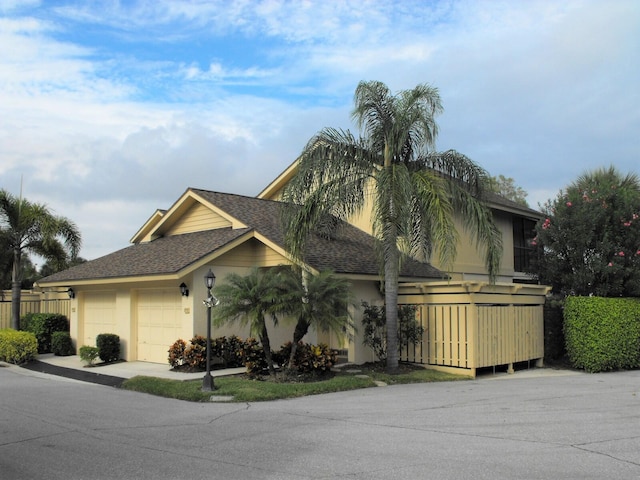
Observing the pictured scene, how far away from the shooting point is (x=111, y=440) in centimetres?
844

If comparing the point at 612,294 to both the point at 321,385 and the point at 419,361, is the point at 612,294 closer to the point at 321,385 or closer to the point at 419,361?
the point at 419,361

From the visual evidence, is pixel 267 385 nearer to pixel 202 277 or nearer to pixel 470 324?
pixel 202 277

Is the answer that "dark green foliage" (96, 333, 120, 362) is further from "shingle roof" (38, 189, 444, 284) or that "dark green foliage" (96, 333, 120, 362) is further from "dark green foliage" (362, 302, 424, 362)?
"dark green foliage" (362, 302, 424, 362)

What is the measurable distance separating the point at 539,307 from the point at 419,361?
439 cm

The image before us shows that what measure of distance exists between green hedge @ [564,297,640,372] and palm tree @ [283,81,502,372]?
4.03 meters

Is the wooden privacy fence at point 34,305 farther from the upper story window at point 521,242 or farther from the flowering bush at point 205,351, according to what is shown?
the upper story window at point 521,242

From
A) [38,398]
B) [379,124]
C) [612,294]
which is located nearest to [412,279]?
[379,124]

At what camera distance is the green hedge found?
1714 cm

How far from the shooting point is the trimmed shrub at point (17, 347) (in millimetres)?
19562

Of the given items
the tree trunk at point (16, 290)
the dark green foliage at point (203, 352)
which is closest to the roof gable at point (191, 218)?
the dark green foliage at point (203, 352)

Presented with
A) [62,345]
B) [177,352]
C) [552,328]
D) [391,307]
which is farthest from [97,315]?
[552,328]

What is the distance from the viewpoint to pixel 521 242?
27.1 metres

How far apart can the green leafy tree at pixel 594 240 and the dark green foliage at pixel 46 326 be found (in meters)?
17.6

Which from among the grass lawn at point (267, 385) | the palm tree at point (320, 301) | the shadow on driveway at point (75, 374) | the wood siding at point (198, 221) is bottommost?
the shadow on driveway at point (75, 374)
